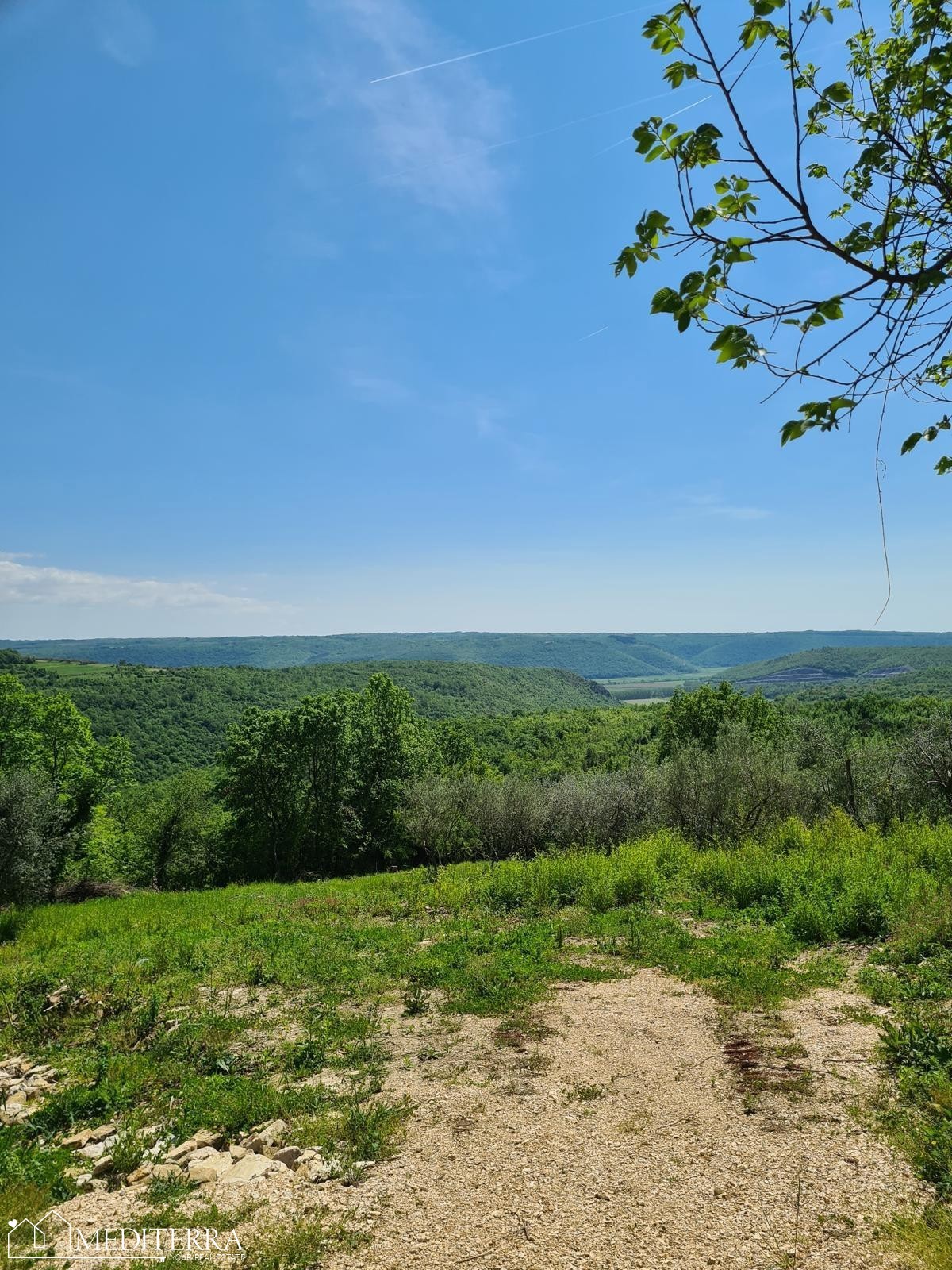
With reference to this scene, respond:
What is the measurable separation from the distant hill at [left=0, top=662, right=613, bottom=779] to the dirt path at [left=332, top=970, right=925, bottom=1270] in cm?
5825

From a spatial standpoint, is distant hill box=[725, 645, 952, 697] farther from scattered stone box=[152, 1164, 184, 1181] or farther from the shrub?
scattered stone box=[152, 1164, 184, 1181]

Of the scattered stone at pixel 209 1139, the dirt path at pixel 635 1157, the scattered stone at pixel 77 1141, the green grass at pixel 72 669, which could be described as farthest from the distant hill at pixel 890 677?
the green grass at pixel 72 669

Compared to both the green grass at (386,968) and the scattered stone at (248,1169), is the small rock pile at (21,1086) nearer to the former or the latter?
the green grass at (386,968)

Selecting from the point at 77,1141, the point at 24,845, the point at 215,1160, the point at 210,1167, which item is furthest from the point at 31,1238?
the point at 24,845

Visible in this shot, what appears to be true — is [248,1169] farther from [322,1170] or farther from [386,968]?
[386,968]

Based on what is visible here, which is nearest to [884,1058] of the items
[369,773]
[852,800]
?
[852,800]

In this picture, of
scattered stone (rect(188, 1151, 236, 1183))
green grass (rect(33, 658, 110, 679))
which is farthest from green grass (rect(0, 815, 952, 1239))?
green grass (rect(33, 658, 110, 679))

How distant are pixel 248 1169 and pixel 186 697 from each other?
103754 millimetres

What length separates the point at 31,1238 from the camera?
4.38 meters

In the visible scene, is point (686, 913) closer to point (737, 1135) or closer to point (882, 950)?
point (882, 950)

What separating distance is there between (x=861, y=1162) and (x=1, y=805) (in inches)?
898

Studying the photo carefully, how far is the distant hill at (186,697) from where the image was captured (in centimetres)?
7981

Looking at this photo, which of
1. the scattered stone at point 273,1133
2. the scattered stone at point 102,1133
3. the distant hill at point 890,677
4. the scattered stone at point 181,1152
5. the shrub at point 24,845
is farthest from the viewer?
the distant hill at point 890,677

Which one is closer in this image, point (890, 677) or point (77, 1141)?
point (77, 1141)
